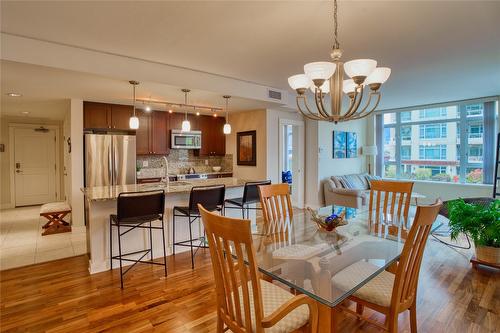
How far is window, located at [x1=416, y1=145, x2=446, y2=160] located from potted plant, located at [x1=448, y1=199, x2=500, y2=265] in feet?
12.5

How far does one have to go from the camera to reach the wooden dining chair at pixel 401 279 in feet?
4.80

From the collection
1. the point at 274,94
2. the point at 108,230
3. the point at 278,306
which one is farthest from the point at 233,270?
the point at 274,94

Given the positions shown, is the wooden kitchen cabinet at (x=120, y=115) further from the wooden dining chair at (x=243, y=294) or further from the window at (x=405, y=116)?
the window at (x=405, y=116)

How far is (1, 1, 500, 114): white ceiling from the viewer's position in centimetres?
212

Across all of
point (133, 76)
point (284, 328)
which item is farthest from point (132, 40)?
point (284, 328)

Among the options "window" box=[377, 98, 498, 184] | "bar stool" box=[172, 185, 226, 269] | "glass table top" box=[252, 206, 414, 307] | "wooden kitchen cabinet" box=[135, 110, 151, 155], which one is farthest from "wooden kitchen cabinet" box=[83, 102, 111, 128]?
"window" box=[377, 98, 498, 184]

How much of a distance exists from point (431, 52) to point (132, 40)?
10.9 feet

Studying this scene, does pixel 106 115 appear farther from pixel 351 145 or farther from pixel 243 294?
pixel 351 145

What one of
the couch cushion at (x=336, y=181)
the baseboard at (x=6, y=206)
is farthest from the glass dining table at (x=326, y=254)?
the baseboard at (x=6, y=206)

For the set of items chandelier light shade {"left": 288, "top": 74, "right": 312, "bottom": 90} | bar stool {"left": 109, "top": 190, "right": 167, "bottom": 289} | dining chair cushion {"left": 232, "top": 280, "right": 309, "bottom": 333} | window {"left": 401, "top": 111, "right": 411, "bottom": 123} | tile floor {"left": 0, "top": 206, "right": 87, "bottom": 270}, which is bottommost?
tile floor {"left": 0, "top": 206, "right": 87, "bottom": 270}

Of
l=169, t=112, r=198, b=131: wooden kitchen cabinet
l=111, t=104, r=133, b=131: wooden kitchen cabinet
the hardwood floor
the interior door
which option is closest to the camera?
the hardwood floor

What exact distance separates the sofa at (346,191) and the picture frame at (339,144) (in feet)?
2.06

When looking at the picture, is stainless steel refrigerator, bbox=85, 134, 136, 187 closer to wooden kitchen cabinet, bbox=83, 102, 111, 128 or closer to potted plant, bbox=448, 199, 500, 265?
wooden kitchen cabinet, bbox=83, 102, 111, 128

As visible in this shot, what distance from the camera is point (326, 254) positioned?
185cm
